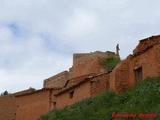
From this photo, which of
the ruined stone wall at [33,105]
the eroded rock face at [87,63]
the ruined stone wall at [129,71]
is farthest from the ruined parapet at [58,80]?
the ruined stone wall at [129,71]

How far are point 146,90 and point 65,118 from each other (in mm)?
4446

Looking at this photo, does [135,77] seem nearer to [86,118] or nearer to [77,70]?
[86,118]

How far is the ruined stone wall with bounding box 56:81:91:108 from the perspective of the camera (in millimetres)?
27306

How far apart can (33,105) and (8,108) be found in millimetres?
5335

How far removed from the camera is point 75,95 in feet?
94.4

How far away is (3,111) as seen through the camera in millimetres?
Answer: 39312

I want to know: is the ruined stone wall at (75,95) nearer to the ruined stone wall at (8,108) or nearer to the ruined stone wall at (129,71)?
the ruined stone wall at (129,71)

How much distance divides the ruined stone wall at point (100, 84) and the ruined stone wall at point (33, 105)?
7972mm

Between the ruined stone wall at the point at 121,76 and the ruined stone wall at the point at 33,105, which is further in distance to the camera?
the ruined stone wall at the point at 33,105

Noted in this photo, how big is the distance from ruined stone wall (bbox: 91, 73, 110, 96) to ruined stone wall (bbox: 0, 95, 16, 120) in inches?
563

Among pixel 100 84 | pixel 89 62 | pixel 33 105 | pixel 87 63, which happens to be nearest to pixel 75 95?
pixel 100 84

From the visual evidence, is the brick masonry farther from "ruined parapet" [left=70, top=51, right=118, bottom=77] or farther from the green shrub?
the green shrub

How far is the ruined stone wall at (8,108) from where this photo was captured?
39.2 meters

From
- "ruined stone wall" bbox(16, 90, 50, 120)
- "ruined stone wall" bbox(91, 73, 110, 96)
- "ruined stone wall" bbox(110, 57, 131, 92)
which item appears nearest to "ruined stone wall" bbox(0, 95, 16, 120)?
"ruined stone wall" bbox(16, 90, 50, 120)
